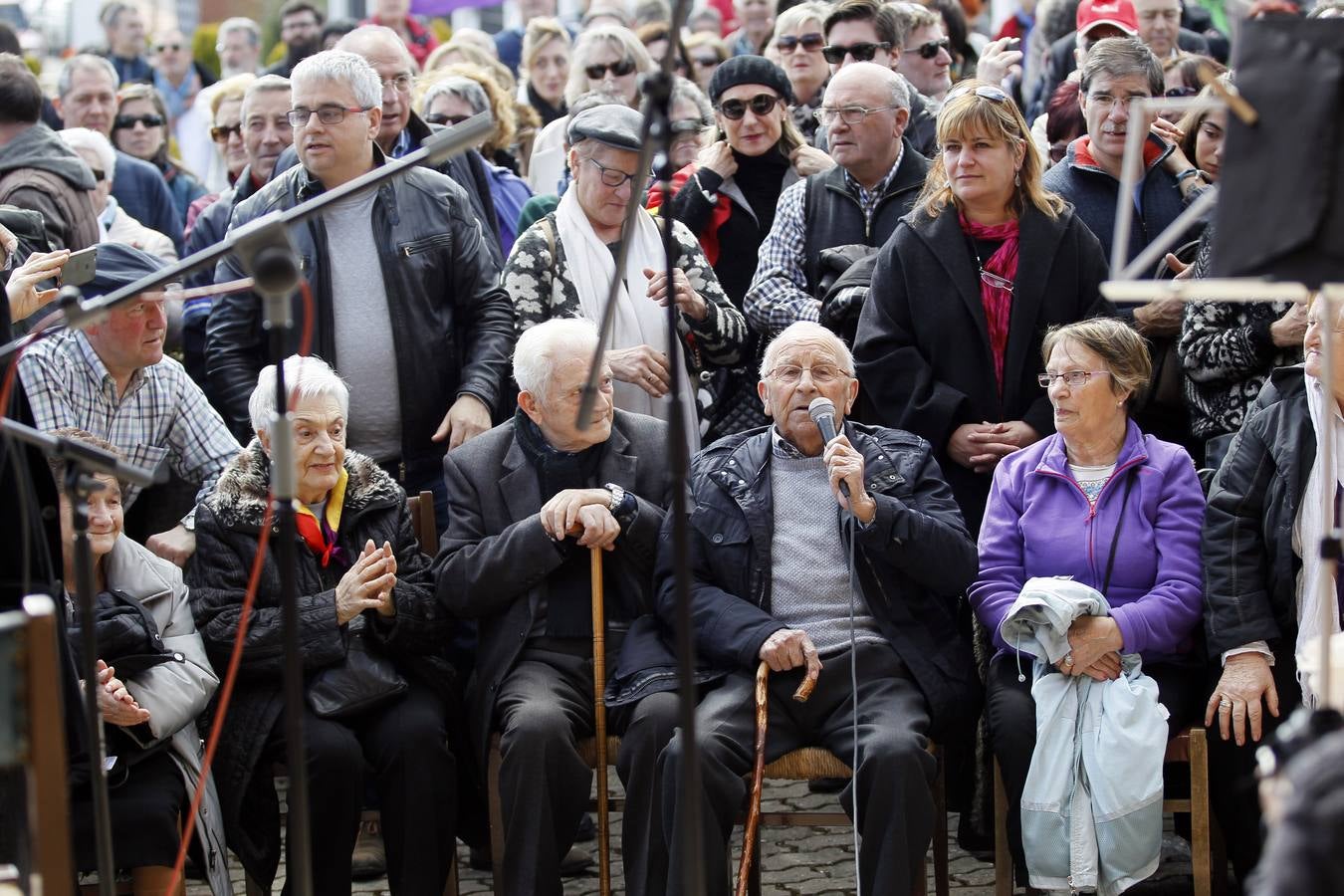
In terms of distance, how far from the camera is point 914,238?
17.1 ft

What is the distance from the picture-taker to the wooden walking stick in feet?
15.1

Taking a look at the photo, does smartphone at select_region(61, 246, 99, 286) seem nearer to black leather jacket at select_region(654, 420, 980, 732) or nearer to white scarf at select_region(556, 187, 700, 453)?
black leather jacket at select_region(654, 420, 980, 732)

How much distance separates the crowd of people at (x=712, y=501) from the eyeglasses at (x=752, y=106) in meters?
0.31

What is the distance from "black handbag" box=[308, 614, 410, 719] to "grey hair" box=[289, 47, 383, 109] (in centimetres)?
A: 166

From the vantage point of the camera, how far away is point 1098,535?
4.65 meters

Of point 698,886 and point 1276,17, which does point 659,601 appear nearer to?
point 698,886

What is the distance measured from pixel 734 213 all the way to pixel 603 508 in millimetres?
1690

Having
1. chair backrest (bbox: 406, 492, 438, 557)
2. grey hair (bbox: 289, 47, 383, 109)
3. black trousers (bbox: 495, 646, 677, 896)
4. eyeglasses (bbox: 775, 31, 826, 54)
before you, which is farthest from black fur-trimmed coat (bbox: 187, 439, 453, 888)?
eyeglasses (bbox: 775, 31, 826, 54)

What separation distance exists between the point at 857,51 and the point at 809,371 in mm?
2203

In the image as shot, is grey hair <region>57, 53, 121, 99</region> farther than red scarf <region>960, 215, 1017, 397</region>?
Yes

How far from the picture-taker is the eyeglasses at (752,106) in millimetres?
6031

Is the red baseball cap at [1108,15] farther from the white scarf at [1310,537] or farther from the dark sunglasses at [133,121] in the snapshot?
the dark sunglasses at [133,121]

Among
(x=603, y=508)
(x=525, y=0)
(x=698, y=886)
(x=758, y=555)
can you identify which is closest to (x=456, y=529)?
(x=603, y=508)

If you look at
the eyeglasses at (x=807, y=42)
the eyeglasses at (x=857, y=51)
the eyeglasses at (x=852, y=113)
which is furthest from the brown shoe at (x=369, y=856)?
the eyeglasses at (x=807, y=42)
